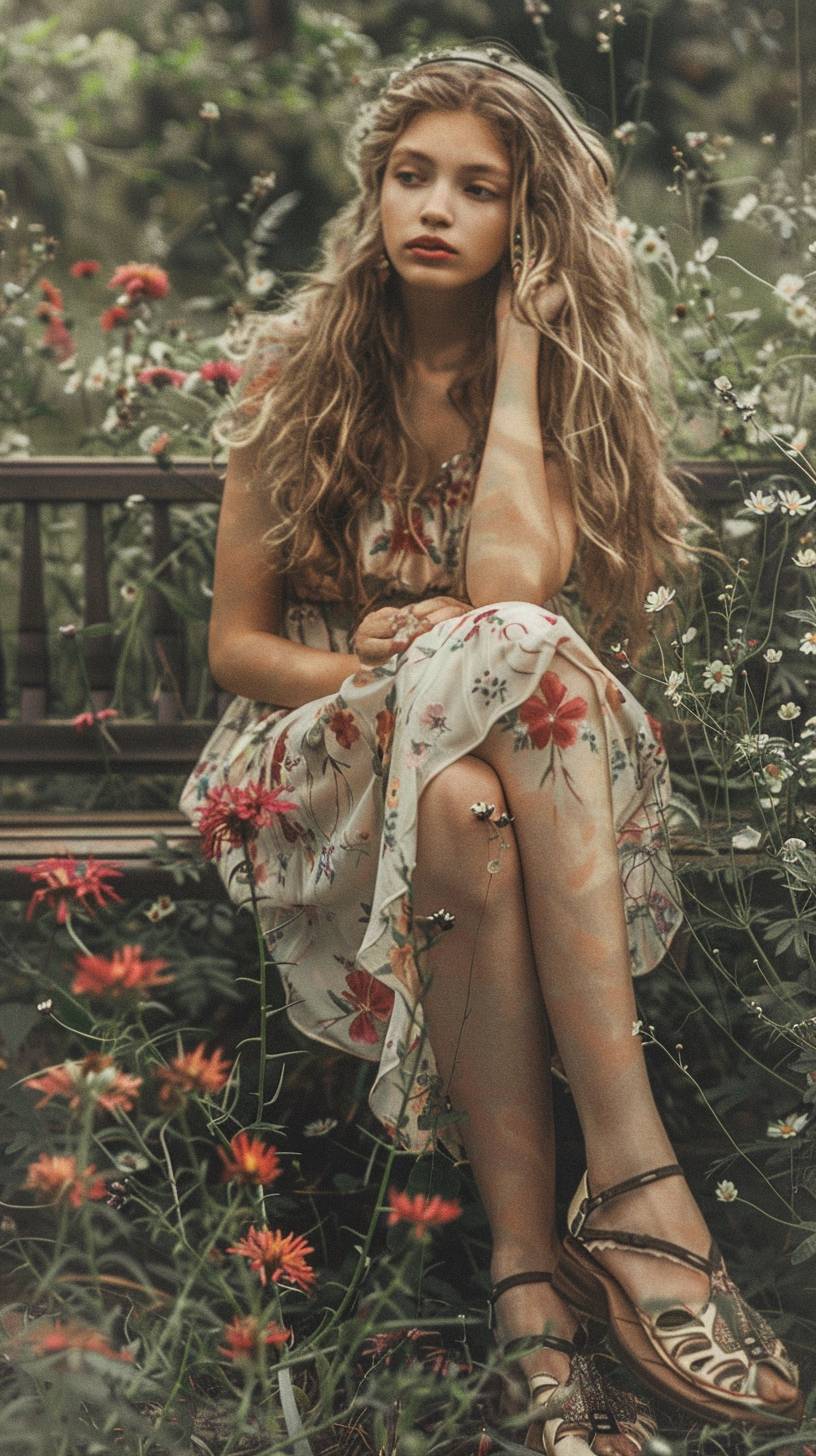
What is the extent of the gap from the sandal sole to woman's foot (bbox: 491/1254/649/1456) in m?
0.02

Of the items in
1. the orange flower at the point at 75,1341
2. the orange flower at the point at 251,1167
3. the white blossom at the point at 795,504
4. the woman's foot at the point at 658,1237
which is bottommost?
the woman's foot at the point at 658,1237

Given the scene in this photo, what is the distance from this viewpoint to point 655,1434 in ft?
5.17

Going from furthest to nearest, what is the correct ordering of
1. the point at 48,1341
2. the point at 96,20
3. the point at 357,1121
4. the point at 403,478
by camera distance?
the point at 96,20
the point at 357,1121
the point at 403,478
the point at 48,1341

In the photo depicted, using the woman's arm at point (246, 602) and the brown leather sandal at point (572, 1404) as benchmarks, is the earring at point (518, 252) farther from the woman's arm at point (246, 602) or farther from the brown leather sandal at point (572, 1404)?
the brown leather sandal at point (572, 1404)

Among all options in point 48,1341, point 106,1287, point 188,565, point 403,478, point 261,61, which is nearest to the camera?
point 48,1341

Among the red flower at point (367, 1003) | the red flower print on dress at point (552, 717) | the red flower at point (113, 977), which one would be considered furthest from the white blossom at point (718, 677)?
the red flower at point (113, 977)

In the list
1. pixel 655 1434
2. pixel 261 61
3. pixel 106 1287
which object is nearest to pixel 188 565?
pixel 106 1287

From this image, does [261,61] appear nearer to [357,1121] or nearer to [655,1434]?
[357,1121]

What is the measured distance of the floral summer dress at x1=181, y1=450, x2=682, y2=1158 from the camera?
5.24 ft

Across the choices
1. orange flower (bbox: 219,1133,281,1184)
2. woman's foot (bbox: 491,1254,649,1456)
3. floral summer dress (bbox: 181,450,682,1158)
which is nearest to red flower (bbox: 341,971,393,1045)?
floral summer dress (bbox: 181,450,682,1158)

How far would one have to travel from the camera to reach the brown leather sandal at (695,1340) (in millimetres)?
1487

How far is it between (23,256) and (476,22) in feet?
6.66

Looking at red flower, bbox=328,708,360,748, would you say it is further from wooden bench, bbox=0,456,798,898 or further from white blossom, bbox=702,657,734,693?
wooden bench, bbox=0,456,798,898

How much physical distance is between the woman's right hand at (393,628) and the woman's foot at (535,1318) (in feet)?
2.04
